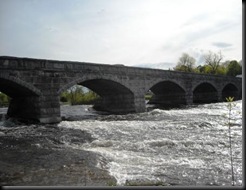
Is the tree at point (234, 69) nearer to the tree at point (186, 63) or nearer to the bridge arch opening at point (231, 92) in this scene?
the tree at point (186, 63)

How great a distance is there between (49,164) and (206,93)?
47.4 m

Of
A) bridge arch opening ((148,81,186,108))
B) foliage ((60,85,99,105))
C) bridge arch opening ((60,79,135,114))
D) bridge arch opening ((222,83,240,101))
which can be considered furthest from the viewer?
foliage ((60,85,99,105))

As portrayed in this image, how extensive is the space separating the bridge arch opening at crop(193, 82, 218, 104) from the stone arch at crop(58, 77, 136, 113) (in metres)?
21.5

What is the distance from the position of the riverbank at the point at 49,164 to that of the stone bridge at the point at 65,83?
8246 mm

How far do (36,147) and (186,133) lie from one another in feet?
22.3

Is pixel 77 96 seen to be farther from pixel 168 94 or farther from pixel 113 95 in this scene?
pixel 113 95

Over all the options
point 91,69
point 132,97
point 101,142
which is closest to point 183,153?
point 101,142

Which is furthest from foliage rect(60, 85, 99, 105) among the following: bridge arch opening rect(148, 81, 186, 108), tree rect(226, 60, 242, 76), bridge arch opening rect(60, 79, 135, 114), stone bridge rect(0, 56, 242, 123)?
tree rect(226, 60, 242, 76)

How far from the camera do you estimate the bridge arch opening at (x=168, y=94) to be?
38997mm

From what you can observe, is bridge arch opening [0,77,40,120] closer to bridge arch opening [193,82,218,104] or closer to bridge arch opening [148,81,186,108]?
bridge arch opening [148,81,186,108]

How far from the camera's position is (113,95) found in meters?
32.4

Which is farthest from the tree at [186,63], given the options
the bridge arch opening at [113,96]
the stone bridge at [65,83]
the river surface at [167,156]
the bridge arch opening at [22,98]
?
the river surface at [167,156]

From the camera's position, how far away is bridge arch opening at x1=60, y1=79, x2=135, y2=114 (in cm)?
2892

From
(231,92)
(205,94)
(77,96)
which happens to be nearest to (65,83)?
(205,94)
